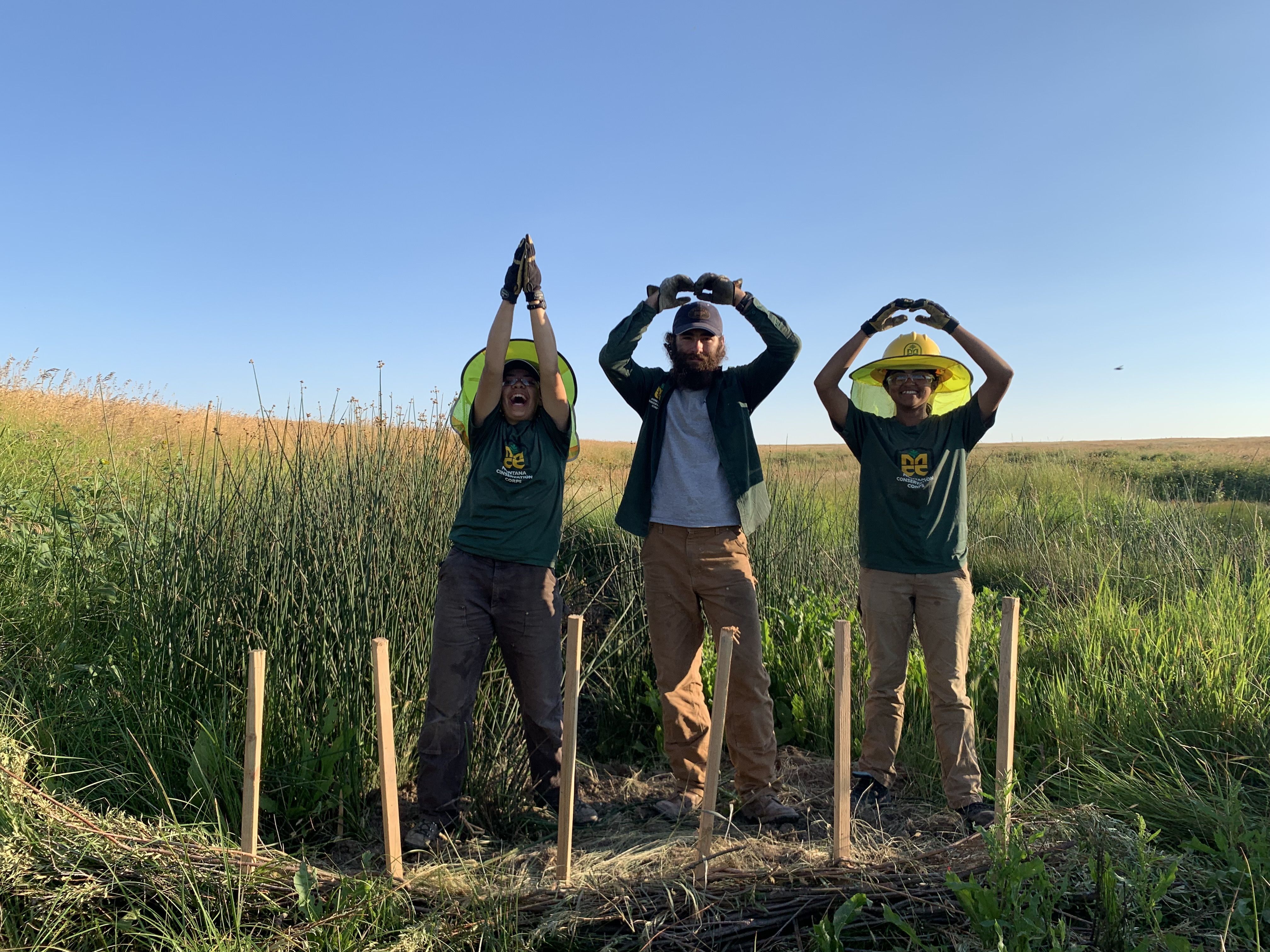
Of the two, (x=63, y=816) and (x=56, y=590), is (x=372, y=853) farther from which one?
(x=56, y=590)

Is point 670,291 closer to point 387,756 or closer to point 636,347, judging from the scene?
point 636,347

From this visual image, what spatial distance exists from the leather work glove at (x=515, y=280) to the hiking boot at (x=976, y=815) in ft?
9.26

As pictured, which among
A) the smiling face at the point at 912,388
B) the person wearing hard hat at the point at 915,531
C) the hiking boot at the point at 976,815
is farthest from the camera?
the smiling face at the point at 912,388

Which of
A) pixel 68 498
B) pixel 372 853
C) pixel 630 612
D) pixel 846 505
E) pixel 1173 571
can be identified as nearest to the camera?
pixel 372 853

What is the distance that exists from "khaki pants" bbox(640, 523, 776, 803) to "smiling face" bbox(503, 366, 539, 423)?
2.47 ft

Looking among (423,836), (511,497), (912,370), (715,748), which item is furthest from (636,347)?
(423,836)

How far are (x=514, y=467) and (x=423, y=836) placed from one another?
1489 millimetres

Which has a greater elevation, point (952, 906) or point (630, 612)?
point (630, 612)

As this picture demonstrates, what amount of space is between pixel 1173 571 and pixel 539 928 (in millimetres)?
6416

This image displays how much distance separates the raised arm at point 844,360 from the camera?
12.1 ft

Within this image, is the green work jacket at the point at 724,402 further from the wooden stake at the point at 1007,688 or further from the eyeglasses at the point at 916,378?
the wooden stake at the point at 1007,688

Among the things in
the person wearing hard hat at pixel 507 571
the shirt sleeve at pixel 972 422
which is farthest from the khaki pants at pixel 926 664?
the person wearing hard hat at pixel 507 571

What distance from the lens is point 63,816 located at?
2.72 meters

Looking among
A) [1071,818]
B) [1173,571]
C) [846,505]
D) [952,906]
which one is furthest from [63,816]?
[846,505]
